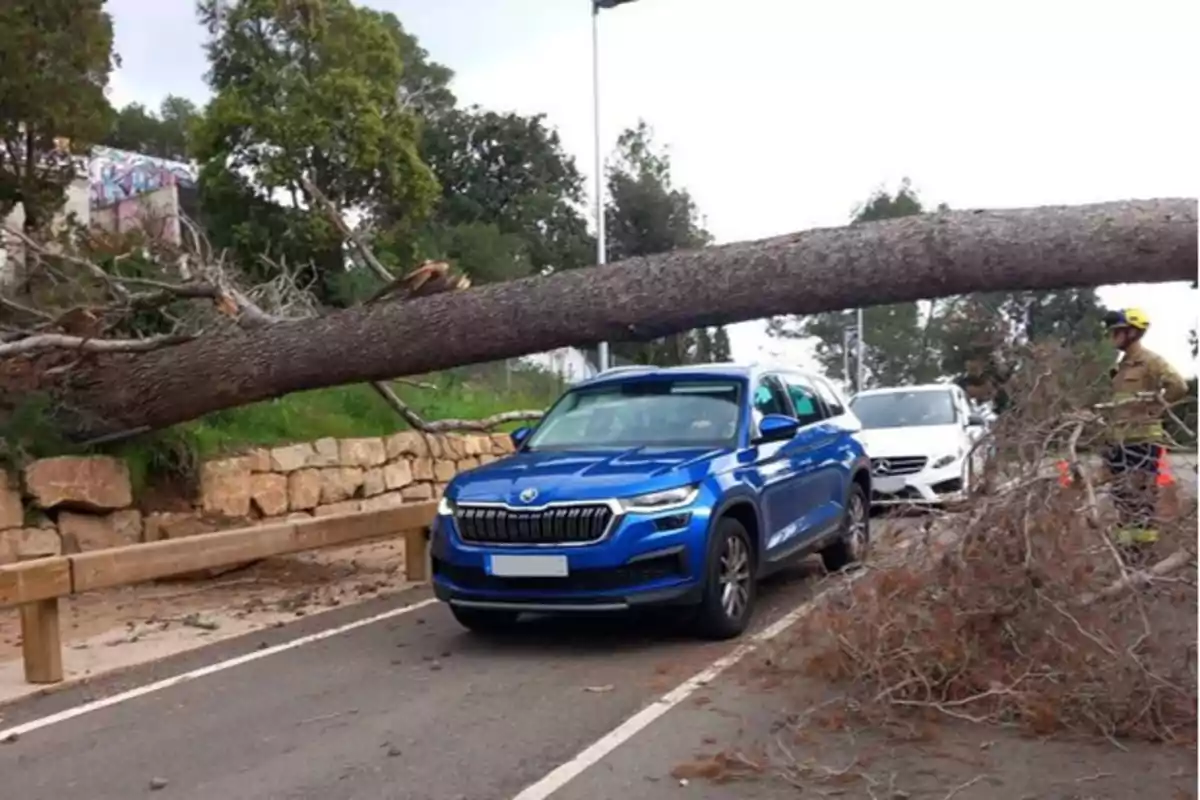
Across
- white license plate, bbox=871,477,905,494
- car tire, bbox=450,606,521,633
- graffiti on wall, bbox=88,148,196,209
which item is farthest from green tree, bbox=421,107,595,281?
car tire, bbox=450,606,521,633

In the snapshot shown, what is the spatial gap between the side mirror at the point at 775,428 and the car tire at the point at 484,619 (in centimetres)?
197

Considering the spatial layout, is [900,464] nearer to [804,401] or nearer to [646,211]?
[804,401]

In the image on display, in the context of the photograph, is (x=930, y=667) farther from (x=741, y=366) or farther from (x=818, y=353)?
(x=818, y=353)

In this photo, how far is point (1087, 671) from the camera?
232 inches

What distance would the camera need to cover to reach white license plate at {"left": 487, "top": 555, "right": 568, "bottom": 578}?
24.9ft

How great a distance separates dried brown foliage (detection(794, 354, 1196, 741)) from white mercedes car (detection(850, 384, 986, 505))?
6.86m

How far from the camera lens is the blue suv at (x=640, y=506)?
7.58m

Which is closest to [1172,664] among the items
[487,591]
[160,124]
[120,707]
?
[487,591]

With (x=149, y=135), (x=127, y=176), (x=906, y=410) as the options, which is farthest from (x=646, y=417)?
(x=149, y=135)

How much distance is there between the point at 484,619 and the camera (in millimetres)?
8523

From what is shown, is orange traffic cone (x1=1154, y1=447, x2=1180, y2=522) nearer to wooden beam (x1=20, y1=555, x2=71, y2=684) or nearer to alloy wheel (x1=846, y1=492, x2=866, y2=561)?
alloy wheel (x1=846, y1=492, x2=866, y2=561)

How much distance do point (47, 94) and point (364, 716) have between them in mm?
14870

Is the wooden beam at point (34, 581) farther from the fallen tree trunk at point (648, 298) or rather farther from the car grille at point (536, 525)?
the fallen tree trunk at point (648, 298)

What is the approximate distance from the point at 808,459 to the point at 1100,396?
9.41ft
